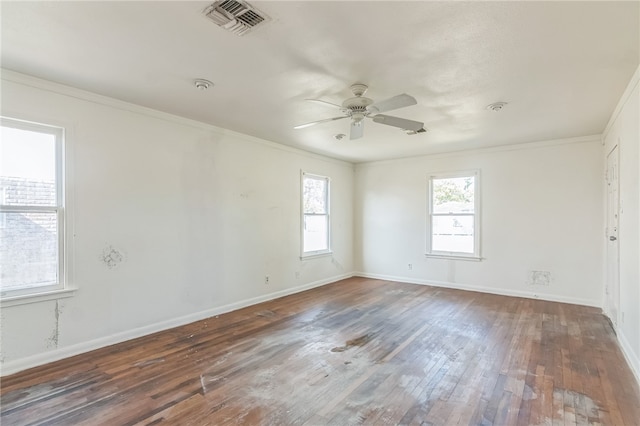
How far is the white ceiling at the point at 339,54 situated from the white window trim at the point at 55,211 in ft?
1.54

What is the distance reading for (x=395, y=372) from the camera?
2.76 m

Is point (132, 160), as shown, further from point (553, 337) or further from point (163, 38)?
point (553, 337)

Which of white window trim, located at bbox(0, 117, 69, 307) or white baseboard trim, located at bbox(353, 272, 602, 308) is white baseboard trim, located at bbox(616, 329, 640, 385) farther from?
white window trim, located at bbox(0, 117, 69, 307)

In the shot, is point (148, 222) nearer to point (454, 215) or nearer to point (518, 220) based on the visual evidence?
point (454, 215)

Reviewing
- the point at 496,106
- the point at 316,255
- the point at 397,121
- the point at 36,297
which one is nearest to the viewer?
the point at 36,297

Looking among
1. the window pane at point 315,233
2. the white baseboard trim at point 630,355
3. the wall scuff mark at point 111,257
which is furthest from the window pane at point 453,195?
the wall scuff mark at point 111,257

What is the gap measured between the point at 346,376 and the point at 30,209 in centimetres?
319

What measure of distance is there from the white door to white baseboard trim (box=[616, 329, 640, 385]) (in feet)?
1.29

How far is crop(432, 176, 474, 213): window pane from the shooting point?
590cm

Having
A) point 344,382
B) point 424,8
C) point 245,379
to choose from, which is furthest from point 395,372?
point 424,8

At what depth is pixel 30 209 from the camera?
293 centimetres

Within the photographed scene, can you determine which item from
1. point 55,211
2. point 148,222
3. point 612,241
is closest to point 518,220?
point 612,241

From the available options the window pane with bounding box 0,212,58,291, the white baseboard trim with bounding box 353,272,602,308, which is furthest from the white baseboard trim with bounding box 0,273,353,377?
the white baseboard trim with bounding box 353,272,602,308

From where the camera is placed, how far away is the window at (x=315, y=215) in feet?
19.8
